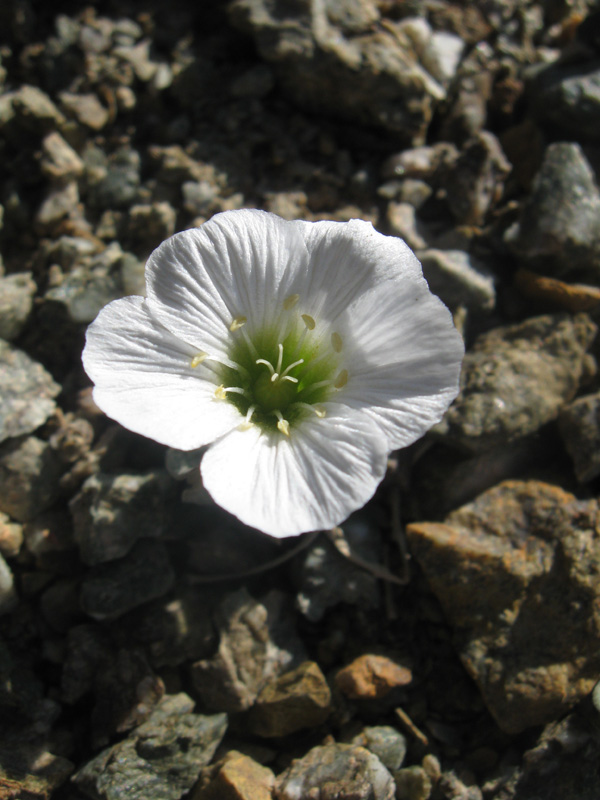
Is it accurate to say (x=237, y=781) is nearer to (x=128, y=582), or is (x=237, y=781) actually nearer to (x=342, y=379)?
(x=128, y=582)

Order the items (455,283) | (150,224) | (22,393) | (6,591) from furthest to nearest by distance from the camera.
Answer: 1. (150,224)
2. (455,283)
3. (22,393)
4. (6,591)

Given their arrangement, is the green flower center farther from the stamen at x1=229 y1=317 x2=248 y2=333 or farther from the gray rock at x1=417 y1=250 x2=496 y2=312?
the gray rock at x1=417 y1=250 x2=496 y2=312

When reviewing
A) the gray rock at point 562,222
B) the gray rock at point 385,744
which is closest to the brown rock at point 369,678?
the gray rock at point 385,744

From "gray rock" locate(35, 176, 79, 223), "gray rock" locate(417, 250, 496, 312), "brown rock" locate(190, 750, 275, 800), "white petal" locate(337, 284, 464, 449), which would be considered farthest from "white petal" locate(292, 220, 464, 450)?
"gray rock" locate(35, 176, 79, 223)

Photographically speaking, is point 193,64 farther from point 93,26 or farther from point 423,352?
point 423,352

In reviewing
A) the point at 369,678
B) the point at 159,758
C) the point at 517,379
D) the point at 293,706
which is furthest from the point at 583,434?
the point at 159,758

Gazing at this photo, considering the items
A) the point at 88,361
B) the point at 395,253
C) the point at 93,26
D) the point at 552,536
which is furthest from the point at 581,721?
the point at 93,26

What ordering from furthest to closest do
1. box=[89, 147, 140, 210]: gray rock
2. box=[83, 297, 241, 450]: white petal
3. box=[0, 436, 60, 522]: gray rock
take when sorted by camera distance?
box=[89, 147, 140, 210]: gray rock → box=[0, 436, 60, 522]: gray rock → box=[83, 297, 241, 450]: white petal
